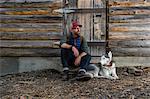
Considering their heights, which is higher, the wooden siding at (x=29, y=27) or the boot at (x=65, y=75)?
the wooden siding at (x=29, y=27)

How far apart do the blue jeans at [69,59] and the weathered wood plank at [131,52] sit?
1.09 m

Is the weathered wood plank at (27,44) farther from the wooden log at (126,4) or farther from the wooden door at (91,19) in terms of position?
the wooden log at (126,4)

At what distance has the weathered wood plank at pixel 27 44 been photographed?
28.6ft

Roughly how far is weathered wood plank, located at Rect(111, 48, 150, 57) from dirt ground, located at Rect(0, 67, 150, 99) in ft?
1.22

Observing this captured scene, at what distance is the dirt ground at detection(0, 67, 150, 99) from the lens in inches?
261

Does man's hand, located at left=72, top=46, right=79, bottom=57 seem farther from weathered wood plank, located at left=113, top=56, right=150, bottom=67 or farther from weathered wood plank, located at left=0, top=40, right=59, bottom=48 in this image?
weathered wood plank, located at left=113, top=56, right=150, bottom=67

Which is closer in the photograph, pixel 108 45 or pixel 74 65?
pixel 74 65

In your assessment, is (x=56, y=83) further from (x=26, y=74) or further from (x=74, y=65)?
(x=26, y=74)

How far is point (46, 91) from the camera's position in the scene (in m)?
6.96

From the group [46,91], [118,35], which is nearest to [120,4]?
[118,35]

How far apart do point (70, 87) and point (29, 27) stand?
223 cm

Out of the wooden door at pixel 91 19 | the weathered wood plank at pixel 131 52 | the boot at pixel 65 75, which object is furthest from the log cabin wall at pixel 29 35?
the weathered wood plank at pixel 131 52

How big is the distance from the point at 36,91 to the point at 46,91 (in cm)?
19

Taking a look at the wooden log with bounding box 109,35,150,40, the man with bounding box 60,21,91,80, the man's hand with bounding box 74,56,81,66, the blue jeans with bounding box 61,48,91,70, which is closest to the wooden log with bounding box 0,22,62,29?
the man with bounding box 60,21,91,80
